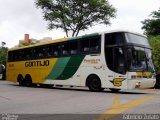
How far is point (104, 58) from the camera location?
2039cm

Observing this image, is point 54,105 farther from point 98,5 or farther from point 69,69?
point 98,5

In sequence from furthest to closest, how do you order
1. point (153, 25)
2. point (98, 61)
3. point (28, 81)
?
point (153, 25)
point (28, 81)
point (98, 61)

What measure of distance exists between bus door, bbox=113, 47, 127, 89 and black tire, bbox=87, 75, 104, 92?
1313mm

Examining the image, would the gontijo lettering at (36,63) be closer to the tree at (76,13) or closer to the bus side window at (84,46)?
the bus side window at (84,46)

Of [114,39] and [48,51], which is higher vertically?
[114,39]

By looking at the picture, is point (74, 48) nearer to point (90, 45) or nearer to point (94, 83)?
point (90, 45)

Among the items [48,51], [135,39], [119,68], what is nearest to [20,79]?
[48,51]

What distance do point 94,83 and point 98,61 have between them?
51.4 inches

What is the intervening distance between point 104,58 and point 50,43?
5.42 m

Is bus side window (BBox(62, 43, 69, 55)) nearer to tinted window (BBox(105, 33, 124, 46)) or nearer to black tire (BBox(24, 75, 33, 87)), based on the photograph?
tinted window (BBox(105, 33, 124, 46))

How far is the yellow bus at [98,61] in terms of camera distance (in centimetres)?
1947

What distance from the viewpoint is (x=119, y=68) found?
1966 cm

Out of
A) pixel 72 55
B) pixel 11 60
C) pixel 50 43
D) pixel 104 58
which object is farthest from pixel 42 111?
pixel 11 60

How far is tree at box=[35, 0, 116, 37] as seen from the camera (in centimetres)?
4634
